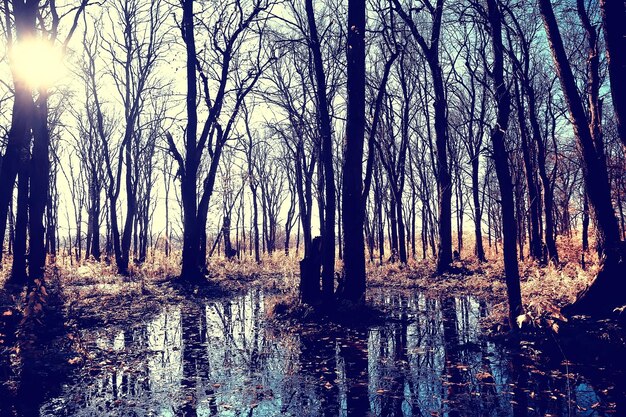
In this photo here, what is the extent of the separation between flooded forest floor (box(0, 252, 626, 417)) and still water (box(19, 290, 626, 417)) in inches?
1.0

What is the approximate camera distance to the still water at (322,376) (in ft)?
14.9

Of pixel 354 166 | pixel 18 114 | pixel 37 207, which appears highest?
pixel 18 114

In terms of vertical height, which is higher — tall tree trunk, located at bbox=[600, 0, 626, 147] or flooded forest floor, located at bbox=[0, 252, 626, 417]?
tall tree trunk, located at bbox=[600, 0, 626, 147]

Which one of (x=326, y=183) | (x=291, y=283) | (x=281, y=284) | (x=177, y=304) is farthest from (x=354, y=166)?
(x=281, y=284)

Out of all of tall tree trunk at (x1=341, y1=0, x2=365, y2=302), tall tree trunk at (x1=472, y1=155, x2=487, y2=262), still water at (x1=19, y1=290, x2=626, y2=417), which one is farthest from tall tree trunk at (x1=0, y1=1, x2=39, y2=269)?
tall tree trunk at (x1=472, y1=155, x2=487, y2=262)

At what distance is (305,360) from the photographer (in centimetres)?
640

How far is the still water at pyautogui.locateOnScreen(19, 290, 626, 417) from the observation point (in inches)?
179

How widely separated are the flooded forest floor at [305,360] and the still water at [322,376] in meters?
0.02

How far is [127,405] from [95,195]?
90.4ft

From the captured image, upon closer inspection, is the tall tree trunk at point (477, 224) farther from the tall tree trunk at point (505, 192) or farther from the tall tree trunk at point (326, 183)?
the tall tree trunk at point (505, 192)

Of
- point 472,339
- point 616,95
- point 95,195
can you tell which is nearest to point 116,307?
point 472,339

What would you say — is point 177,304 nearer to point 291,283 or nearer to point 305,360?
point 291,283

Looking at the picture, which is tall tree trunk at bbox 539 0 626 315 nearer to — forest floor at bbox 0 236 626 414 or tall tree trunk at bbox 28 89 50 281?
forest floor at bbox 0 236 626 414

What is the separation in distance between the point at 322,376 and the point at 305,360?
0.80 m
